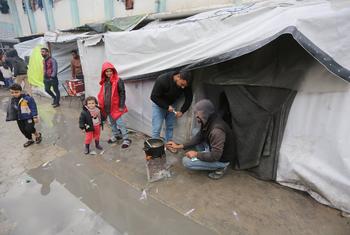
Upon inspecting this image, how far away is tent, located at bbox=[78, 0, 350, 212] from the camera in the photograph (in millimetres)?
2283

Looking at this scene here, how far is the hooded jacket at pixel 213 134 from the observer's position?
2.81 m

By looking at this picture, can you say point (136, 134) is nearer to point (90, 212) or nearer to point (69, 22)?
point (90, 212)

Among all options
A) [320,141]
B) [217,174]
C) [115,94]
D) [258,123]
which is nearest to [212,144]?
[217,174]

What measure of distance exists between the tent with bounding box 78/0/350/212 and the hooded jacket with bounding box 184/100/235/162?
358 mm

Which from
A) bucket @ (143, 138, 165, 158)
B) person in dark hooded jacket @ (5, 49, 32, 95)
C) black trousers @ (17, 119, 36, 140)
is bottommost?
person in dark hooded jacket @ (5, 49, 32, 95)

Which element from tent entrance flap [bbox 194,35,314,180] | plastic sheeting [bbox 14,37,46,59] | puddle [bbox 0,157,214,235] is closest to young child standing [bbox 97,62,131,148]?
puddle [bbox 0,157,214,235]

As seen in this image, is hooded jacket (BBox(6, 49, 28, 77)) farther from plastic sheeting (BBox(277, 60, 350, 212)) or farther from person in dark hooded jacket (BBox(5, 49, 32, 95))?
plastic sheeting (BBox(277, 60, 350, 212))

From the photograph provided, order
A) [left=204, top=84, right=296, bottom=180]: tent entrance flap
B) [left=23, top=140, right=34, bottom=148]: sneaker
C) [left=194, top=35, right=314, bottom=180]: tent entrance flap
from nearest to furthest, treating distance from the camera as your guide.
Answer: [left=194, top=35, right=314, bottom=180]: tent entrance flap, [left=204, top=84, right=296, bottom=180]: tent entrance flap, [left=23, top=140, right=34, bottom=148]: sneaker

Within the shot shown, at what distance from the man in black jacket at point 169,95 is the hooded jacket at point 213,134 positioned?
691 mm

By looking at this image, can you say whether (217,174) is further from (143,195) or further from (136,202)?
(136,202)

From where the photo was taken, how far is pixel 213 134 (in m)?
2.80

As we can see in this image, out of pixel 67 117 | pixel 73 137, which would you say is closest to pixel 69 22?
pixel 67 117

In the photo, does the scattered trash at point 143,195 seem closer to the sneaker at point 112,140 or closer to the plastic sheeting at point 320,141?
the sneaker at point 112,140

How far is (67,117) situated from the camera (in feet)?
20.4
